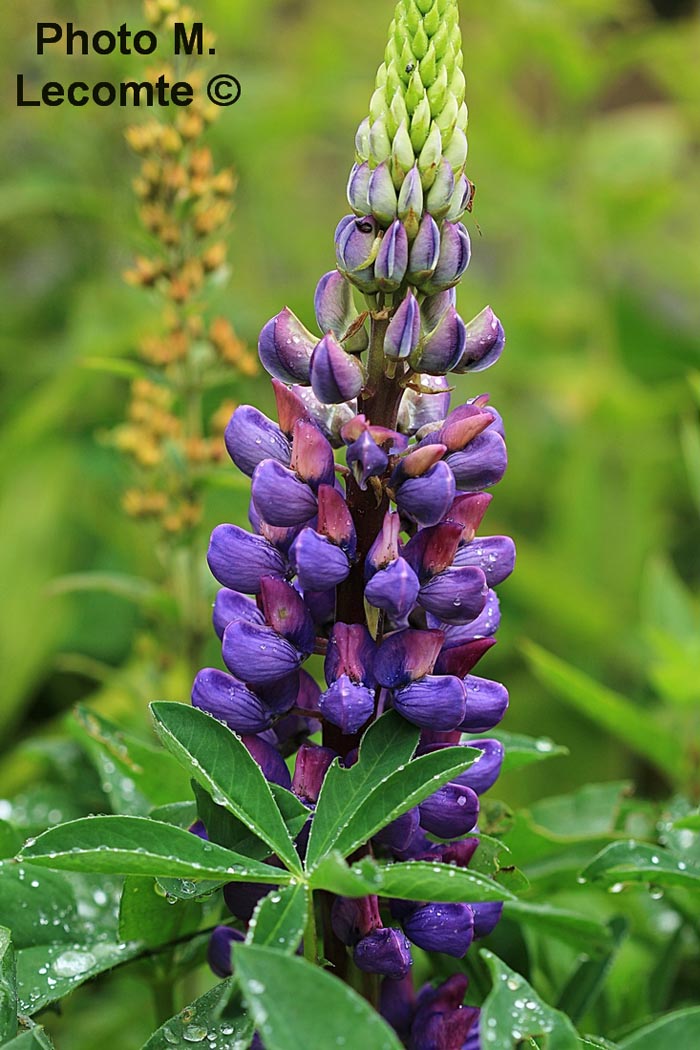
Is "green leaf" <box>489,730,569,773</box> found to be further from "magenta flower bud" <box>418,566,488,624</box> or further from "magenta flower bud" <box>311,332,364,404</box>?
"magenta flower bud" <box>311,332,364,404</box>

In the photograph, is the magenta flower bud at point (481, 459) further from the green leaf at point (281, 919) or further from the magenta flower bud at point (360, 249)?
the green leaf at point (281, 919)

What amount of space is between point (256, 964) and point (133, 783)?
58cm

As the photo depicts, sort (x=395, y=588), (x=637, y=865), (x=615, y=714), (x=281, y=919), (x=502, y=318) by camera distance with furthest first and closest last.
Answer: (x=502, y=318) → (x=615, y=714) → (x=637, y=865) → (x=395, y=588) → (x=281, y=919)

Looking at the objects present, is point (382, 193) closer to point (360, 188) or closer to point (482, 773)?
point (360, 188)

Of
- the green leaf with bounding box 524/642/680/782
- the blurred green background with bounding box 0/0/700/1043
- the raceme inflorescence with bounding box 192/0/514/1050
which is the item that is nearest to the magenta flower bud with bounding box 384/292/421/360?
the raceme inflorescence with bounding box 192/0/514/1050

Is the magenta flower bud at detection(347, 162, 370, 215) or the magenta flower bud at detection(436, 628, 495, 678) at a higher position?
the magenta flower bud at detection(347, 162, 370, 215)

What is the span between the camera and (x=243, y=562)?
96 cm

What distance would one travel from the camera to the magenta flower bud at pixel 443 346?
0.92 metres

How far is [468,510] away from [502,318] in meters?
2.31

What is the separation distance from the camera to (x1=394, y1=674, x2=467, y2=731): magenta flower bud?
90 centimetres

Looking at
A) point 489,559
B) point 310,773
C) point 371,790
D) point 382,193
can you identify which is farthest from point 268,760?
point 382,193

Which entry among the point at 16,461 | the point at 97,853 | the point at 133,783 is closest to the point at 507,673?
the point at 16,461

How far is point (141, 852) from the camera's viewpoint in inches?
31.4

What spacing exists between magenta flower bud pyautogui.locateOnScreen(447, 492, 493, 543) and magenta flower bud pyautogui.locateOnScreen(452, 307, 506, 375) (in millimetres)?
108
